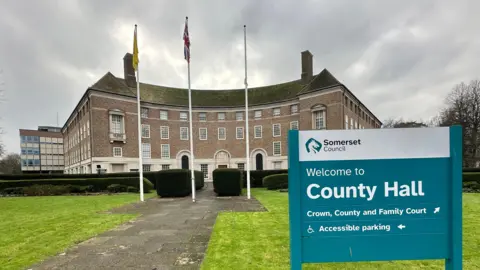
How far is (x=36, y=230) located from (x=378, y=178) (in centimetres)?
874

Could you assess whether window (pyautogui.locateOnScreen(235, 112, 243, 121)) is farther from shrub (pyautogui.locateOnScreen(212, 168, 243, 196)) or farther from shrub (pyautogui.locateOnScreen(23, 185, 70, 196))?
shrub (pyautogui.locateOnScreen(212, 168, 243, 196))

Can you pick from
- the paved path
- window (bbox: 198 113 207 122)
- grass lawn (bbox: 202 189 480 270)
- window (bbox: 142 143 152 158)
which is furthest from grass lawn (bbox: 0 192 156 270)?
window (bbox: 198 113 207 122)

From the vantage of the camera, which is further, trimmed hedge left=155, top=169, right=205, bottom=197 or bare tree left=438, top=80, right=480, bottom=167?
bare tree left=438, top=80, right=480, bottom=167

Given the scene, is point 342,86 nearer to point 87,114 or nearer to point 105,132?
point 105,132

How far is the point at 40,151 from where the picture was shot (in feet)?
268

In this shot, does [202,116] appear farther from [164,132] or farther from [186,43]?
[186,43]

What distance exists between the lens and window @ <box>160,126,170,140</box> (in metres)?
40.9

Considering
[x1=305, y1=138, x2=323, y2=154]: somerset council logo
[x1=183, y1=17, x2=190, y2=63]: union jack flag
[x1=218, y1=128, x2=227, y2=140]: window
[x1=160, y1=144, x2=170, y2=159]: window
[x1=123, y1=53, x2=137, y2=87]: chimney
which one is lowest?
[x1=160, y1=144, x2=170, y2=159]: window

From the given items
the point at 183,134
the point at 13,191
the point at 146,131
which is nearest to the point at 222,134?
the point at 183,134

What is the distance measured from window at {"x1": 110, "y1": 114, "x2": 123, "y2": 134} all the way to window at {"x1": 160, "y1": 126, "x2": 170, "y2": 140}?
21.1ft

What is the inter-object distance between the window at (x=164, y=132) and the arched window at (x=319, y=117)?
77.0 feet

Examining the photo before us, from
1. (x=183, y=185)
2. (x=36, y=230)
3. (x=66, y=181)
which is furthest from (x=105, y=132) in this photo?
(x=36, y=230)

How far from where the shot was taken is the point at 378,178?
103 inches

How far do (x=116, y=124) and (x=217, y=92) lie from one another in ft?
65.0
